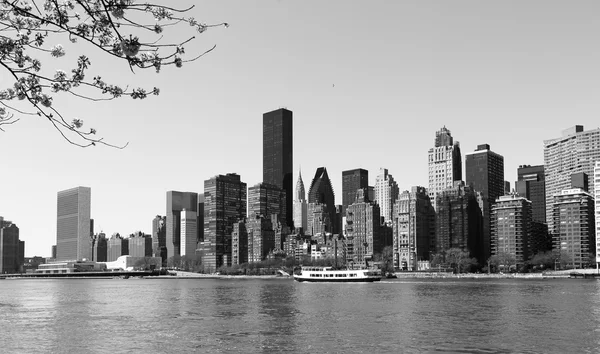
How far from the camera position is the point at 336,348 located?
56562 mm

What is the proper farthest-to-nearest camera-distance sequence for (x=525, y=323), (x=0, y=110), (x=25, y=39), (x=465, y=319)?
1. (x=465, y=319)
2. (x=525, y=323)
3. (x=0, y=110)
4. (x=25, y=39)

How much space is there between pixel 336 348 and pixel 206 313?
1555 inches

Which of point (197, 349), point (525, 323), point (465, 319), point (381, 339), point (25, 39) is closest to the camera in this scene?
point (25, 39)

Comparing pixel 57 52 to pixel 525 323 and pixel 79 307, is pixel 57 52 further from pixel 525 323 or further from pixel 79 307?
pixel 79 307

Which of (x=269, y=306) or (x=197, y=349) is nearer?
(x=197, y=349)

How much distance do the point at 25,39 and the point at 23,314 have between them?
90160 mm

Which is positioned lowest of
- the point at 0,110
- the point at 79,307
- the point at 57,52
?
the point at 79,307

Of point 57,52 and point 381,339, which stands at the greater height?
point 57,52

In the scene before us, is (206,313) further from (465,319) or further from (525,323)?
(525,323)

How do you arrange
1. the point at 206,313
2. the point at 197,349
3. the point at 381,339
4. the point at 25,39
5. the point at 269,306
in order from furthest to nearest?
the point at 269,306 → the point at 206,313 → the point at 381,339 → the point at 197,349 → the point at 25,39

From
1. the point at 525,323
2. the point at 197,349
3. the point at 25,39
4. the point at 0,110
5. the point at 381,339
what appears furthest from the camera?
the point at 525,323

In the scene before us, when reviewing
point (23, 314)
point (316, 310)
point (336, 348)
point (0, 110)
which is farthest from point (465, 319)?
point (0, 110)

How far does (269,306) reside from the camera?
4252 inches

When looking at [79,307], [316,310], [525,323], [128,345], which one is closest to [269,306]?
[316,310]
